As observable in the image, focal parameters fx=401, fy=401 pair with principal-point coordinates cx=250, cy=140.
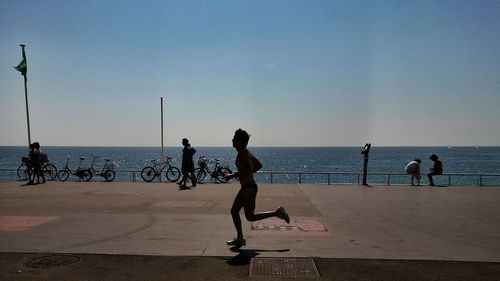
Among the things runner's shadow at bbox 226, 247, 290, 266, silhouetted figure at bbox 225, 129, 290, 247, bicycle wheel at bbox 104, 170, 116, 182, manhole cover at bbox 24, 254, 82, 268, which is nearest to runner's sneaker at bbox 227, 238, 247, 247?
silhouetted figure at bbox 225, 129, 290, 247

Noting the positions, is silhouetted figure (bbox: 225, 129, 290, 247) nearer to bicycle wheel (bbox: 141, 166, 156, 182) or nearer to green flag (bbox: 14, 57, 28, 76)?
bicycle wheel (bbox: 141, 166, 156, 182)

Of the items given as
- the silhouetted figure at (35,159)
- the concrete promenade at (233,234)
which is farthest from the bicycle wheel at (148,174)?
the concrete promenade at (233,234)

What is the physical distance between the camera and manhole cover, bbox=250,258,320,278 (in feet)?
16.5

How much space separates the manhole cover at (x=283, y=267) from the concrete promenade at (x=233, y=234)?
115mm

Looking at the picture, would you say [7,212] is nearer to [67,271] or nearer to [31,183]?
[67,271]

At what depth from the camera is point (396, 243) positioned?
674cm

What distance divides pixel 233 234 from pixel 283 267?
6.78ft

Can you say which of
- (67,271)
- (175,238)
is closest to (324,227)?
(175,238)

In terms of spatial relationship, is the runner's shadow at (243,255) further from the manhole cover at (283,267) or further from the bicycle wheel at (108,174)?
the bicycle wheel at (108,174)

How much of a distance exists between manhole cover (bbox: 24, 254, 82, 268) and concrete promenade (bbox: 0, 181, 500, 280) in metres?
0.12

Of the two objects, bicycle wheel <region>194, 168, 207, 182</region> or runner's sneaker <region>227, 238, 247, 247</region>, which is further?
bicycle wheel <region>194, 168, 207, 182</region>

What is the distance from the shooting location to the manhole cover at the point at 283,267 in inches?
197

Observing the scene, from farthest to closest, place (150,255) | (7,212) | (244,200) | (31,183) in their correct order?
1. (31,183)
2. (7,212)
3. (244,200)
4. (150,255)

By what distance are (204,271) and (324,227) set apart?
3.51 meters
